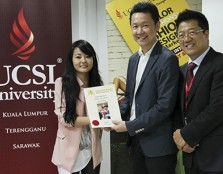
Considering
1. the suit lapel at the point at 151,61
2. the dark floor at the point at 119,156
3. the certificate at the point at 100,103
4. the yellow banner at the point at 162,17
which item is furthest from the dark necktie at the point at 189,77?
the dark floor at the point at 119,156

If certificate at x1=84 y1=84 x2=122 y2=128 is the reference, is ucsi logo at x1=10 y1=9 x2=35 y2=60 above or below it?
above

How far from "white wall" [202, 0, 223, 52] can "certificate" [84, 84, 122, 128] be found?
1.35 metres

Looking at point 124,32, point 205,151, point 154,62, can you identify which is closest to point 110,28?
point 124,32

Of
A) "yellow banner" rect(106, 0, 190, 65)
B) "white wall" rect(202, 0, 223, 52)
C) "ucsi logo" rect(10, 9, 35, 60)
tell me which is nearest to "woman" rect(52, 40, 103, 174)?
"ucsi logo" rect(10, 9, 35, 60)

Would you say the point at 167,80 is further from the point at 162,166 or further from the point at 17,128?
the point at 17,128

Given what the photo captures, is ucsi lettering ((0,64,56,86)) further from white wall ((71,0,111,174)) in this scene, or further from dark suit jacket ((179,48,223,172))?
dark suit jacket ((179,48,223,172))

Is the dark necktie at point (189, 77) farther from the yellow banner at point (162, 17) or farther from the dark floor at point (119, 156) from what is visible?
the dark floor at point (119, 156)

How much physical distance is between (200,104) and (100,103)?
0.71 m

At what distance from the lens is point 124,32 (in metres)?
3.09

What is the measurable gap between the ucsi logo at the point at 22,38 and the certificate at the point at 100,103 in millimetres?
1108

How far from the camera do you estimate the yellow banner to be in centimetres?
304

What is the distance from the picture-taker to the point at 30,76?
2824 millimetres

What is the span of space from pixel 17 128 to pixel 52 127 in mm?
351

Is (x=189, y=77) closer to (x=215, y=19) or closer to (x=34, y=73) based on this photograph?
(x=215, y=19)
